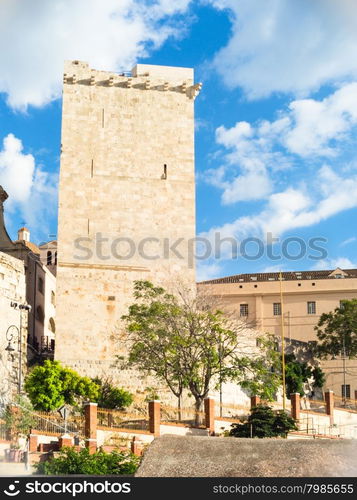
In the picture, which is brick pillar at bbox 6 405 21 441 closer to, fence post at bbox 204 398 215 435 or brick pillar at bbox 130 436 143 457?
brick pillar at bbox 130 436 143 457

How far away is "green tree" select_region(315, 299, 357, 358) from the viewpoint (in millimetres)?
44312

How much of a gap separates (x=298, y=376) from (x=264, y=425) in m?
14.1

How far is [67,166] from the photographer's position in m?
35.8

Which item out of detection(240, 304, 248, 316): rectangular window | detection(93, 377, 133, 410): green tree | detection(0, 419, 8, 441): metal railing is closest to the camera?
detection(0, 419, 8, 441): metal railing

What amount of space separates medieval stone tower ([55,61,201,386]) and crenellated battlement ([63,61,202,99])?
0.05 m

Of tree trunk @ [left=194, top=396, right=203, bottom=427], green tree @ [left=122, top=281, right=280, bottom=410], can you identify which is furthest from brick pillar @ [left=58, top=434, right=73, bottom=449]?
green tree @ [left=122, top=281, right=280, bottom=410]

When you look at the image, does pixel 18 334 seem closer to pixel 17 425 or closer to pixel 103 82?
pixel 17 425

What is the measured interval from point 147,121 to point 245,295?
64.8 feet

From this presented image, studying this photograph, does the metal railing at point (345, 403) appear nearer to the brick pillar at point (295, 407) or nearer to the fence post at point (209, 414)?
the brick pillar at point (295, 407)

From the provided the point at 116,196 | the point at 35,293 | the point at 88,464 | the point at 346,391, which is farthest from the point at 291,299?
the point at 88,464

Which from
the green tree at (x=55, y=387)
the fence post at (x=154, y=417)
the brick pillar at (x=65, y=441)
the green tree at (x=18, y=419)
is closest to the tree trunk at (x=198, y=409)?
the fence post at (x=154, y=417)

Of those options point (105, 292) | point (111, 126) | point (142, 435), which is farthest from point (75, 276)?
point (142, 435)

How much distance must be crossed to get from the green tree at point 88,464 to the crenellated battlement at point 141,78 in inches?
815
